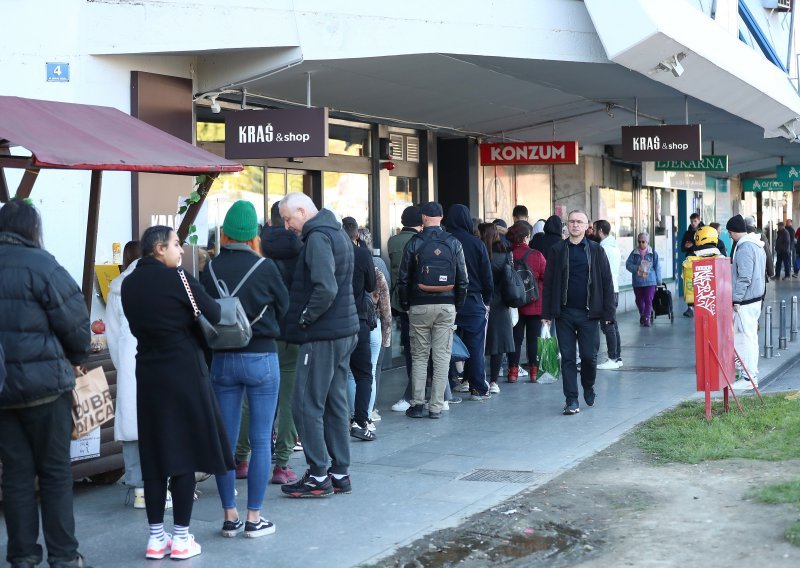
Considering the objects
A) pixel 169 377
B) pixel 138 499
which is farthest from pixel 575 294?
pixel 169 377

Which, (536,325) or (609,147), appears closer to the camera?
(536,325)

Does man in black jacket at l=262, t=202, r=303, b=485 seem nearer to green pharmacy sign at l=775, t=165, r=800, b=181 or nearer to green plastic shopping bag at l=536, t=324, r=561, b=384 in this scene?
green plastic shopping bag at l=536, t=324, r=561, b=384

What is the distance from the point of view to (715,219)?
32.2m

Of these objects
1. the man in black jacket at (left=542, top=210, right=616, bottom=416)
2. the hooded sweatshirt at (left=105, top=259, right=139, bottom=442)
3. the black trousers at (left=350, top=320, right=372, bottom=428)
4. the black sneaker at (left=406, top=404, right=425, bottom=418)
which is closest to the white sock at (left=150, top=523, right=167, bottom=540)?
the hooded sweatshirt at (left=105, top=259, right=139, bottom=442)

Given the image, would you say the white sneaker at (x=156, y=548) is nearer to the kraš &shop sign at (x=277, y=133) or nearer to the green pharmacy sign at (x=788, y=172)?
the kraš &shop sign at (x=277, y=133)

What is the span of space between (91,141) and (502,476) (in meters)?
3.55

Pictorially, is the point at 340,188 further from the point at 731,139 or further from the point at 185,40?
the point at 731,139

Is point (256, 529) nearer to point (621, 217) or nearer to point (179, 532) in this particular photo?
point (179, 532)

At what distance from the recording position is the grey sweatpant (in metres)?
6.95

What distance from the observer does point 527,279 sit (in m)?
11.9

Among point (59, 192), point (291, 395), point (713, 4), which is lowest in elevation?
point (291, 395)

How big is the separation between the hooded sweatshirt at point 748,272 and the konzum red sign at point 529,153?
13.5 feet

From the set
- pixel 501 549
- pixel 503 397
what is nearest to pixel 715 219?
pixel 503 397

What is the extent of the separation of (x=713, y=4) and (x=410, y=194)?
4.87m
